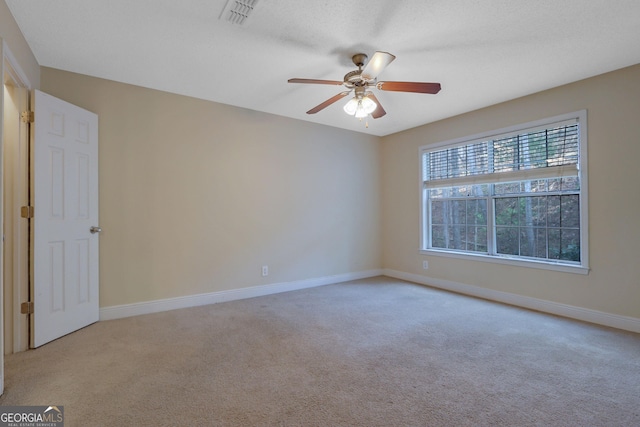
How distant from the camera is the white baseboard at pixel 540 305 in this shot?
2.90 m

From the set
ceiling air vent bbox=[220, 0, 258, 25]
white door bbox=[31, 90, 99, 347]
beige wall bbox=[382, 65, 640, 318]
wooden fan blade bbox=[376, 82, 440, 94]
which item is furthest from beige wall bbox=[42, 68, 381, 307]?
beige wall bbox=[382, 65, 640, 318]

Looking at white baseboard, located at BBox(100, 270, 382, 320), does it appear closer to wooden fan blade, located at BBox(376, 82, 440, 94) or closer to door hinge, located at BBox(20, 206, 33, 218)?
door hinge, located at BBox(20, 206, 33, 218)

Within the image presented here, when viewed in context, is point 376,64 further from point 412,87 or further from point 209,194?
point 209,194

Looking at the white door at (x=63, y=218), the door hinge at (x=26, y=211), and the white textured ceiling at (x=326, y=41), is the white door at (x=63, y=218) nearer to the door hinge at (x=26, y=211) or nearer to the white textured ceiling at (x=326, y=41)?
the door hinge at (x=26, y=211)

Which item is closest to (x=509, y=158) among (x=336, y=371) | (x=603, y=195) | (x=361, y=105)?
(x=603, y=195)

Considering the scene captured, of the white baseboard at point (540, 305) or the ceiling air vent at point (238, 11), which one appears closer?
the ceiling air vent at point (238, 11)

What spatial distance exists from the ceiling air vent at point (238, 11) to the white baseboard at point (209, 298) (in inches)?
117

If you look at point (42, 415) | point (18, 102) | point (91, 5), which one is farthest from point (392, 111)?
point (42, 415)

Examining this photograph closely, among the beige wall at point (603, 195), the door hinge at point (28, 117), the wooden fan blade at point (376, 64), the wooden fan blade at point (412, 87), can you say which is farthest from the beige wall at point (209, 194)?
the beige wall at point (603, 195)

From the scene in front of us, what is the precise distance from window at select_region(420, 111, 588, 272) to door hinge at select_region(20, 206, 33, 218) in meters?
4.70

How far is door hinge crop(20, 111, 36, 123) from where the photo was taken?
97.4 inches

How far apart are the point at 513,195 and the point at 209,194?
12.7 ft

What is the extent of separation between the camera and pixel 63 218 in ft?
8.86

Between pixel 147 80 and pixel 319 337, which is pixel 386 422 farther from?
pixel 147 80
